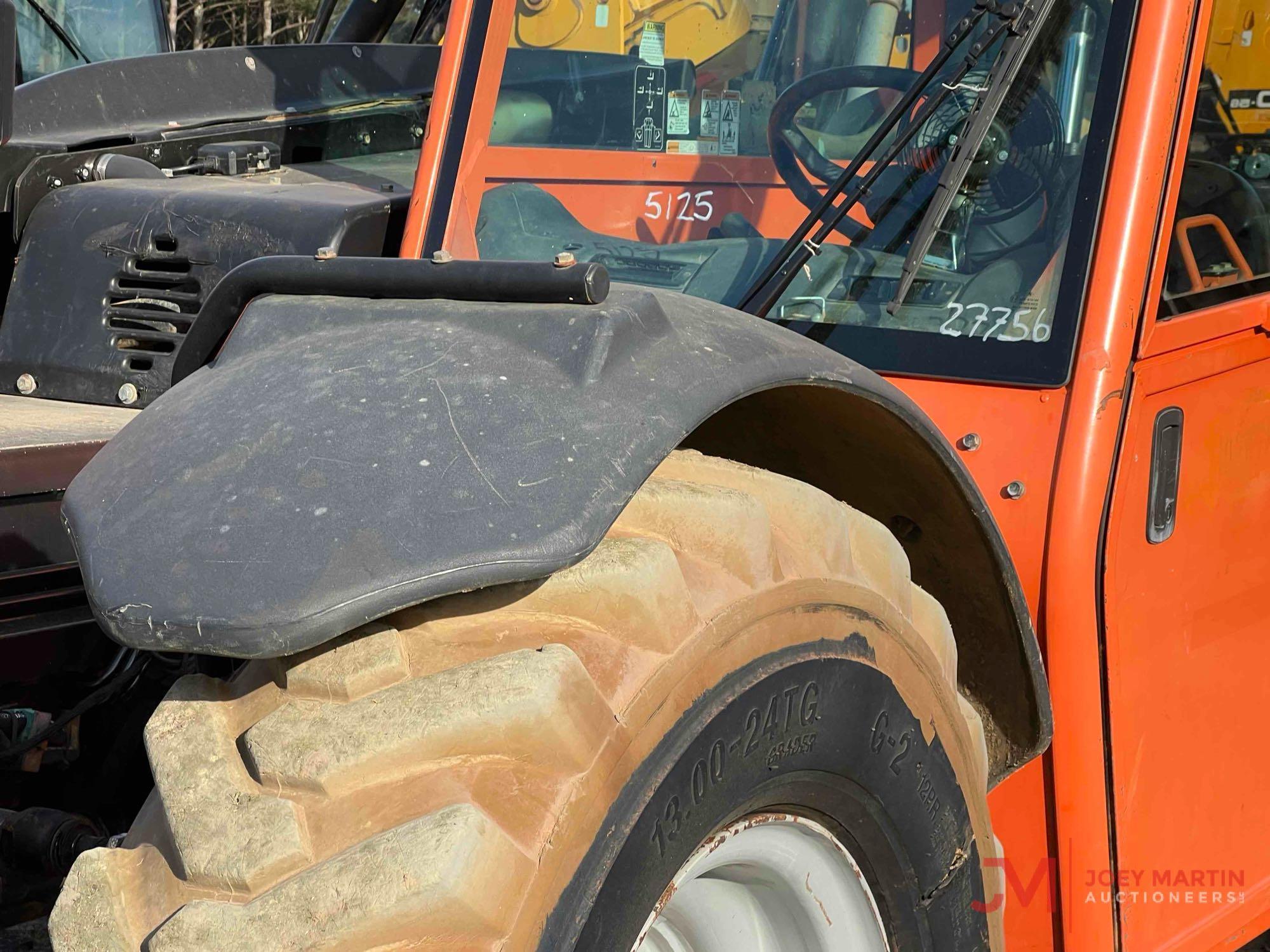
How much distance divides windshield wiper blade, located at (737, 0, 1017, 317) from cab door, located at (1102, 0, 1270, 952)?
0.26 metres

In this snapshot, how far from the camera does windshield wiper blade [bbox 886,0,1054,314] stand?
64.3 inches

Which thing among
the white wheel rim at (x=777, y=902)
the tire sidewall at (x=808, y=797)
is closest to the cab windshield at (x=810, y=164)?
the tire sidewall at (x=808, y=797)

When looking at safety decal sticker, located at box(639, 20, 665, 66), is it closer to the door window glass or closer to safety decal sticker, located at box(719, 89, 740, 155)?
safety decal sticker, located at box(719, 89, 740, 155)

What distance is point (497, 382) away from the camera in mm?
1175

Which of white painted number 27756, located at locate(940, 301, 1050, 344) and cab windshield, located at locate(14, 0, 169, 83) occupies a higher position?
cab windshield, located at locate(14, 0, 169, 83)

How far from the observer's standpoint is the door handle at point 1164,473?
1.68 m

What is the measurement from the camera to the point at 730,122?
198cm

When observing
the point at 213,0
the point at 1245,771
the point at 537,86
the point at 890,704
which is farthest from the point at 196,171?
the point at 213,0

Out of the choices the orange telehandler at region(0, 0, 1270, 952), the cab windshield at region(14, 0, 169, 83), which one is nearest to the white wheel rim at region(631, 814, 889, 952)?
the orange telehandler at region(0, 0, 1270, 952)

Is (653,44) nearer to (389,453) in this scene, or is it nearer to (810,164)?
(810,164)

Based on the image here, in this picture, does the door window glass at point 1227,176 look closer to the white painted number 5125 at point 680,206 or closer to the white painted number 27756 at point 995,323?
the white painted number 27756 at point 995,323

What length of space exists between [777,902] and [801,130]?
1.07m

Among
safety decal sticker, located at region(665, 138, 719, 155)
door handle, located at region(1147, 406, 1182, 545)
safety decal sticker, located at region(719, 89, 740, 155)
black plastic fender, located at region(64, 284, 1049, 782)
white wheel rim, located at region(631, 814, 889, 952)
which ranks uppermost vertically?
safety decal sticker, located at region(719, 89, 740, 155)

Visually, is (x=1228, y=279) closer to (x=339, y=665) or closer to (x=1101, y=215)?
(x=1101, y=215)
